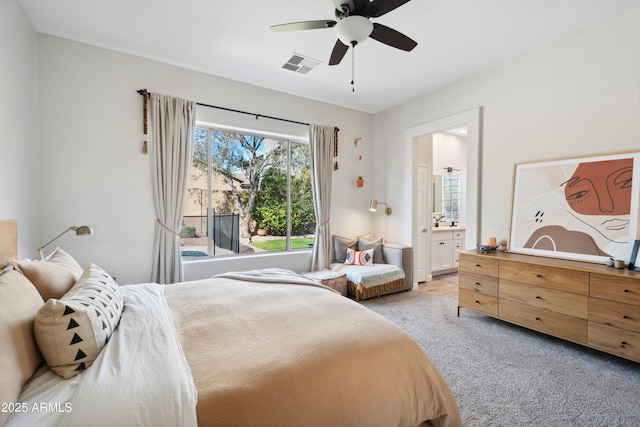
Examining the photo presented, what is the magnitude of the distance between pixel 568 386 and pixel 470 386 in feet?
2.28

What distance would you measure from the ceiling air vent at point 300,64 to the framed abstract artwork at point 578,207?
2628 millimetres

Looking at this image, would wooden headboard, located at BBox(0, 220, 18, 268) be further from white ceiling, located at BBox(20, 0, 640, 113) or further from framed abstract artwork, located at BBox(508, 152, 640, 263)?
framed abstract artwork, located at BBox(508, 152, 640, 263)

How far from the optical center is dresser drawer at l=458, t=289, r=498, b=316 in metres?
2.95

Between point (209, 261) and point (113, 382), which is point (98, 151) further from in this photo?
point (113, 382)

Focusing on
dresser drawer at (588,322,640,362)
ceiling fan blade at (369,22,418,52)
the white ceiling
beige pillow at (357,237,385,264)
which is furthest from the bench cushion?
ceiling fan blade at (369,22,418,52)

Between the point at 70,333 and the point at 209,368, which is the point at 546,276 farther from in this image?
the point at 70,333

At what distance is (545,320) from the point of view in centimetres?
257

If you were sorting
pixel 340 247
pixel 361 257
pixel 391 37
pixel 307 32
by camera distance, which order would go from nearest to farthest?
pixel 391 37 < pixel 307 32 < pixel 361 257 < pixel 340 247

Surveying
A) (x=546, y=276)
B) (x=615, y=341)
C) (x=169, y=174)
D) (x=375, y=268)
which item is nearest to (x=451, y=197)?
(x=375, y=268)

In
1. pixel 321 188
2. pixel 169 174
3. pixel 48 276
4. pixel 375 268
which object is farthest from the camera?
pixel 321 188

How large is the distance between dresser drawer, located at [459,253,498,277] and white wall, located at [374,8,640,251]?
51 centimetres

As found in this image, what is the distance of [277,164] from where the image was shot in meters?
4.29

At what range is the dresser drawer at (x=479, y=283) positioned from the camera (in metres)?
2.95

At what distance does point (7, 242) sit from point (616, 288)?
14.2 feet
